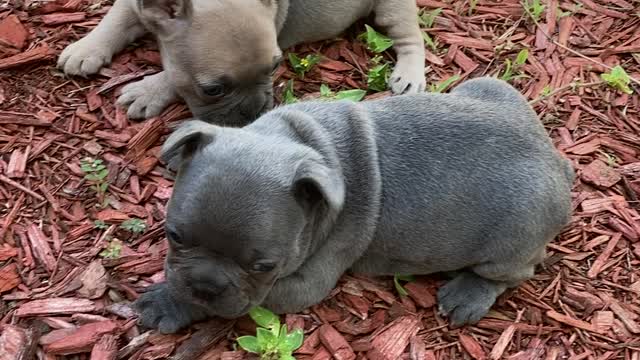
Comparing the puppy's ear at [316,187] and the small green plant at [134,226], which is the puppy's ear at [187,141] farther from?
the small green plant at [134,226]

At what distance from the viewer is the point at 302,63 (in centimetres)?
627

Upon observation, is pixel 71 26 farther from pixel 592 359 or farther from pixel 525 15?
pixel 592 359

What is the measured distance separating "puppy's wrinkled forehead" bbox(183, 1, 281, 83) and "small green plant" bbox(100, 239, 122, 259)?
1.15 meters

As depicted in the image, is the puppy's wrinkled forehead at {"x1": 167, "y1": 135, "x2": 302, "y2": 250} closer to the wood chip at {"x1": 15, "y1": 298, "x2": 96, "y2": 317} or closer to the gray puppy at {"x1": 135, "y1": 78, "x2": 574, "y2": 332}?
the gray puppy at {"x1": 135, "y1": 78, "x2": 574, "y2": 332}

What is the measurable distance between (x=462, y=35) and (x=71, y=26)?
2855 mm

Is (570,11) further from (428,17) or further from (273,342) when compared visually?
(273,342)

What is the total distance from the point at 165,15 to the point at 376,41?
5.31 feet

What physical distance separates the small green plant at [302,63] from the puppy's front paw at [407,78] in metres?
0.57

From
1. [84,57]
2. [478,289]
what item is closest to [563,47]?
[478,289]

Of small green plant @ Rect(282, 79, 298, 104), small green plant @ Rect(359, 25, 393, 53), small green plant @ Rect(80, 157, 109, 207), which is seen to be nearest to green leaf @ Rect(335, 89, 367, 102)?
small green plant @ Rect(282, 79, 298, 104)

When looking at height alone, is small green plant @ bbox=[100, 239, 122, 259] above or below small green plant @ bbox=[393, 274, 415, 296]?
above

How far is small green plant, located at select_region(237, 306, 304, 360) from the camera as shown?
15.0ft

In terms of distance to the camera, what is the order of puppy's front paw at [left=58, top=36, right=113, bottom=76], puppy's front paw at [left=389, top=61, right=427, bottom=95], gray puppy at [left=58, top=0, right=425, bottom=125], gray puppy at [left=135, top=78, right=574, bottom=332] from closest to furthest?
gray puppy at [left=135, top=78, right=574, bottom=332], gray puppy at [left=58, top=0, right=425, bottom=125], puppy's front paw at [left=58, top=36, right=113, bottom=76], puppy's front paw at [left=389, top=61, right=427, bottom=95]

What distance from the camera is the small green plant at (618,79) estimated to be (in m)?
6.34
